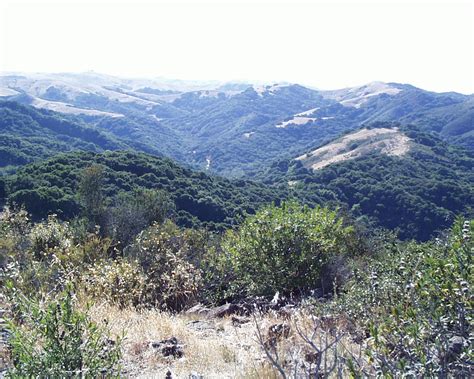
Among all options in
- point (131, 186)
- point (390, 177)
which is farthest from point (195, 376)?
point (390, 177)

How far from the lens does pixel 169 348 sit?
4.39 metres

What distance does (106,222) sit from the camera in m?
19.2

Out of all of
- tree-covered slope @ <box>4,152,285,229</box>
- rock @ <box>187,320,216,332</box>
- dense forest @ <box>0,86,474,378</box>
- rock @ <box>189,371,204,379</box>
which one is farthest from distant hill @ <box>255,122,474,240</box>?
rock @ <box>189,371,204,379</box>

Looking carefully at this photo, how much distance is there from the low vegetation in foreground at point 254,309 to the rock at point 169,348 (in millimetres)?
13

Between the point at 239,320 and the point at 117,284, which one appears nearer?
the point at 239,320

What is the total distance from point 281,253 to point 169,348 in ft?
9.80

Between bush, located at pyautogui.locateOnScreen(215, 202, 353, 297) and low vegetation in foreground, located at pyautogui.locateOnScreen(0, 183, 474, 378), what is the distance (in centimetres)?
2

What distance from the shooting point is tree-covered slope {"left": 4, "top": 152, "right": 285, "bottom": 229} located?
3132cm

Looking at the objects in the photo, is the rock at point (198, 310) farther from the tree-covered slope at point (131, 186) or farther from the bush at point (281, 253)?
the tree-covered slope at point (131, 186)

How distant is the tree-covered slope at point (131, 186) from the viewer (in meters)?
31.3

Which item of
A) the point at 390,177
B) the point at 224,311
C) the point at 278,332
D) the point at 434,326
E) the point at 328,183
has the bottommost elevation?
the point at 328,183

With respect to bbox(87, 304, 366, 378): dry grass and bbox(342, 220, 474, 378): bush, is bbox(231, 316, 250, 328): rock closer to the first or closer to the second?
bbox(87, 304, 366, 378): dry grass

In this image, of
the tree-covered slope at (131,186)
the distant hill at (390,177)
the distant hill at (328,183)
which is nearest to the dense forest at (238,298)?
the distant hill at (328,183)

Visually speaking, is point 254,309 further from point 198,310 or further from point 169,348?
point 169,348
